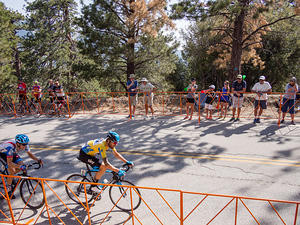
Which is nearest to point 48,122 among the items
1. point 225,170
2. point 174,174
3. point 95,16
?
point 95,16

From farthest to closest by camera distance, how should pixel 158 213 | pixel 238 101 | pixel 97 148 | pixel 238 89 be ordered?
pixel 238 101 → pixel 238 89 → pixel 97 148 → pixel 158 213

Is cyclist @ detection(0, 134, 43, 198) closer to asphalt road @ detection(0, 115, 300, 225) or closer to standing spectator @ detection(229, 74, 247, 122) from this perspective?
asphalt road @ detection(0, 115, 300, 225)

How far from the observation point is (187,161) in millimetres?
5949

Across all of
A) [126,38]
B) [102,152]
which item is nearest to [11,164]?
[102,152]

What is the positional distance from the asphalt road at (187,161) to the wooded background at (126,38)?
528 cm

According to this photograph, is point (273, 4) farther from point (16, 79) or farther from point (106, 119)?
point (16, 79)

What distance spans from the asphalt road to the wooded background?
17.3 feet

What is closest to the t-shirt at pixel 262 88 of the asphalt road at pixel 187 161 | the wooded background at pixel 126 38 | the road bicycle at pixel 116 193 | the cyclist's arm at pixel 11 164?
the asphalt road at pixel 187 161

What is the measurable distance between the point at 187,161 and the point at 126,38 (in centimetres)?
1046

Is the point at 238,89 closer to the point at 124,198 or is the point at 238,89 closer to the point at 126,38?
the point at 124,198

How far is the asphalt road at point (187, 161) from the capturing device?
158 inches

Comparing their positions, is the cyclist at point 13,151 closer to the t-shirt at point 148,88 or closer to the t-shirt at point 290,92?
the t-shirt at point 148,88

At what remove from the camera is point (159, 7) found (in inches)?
494

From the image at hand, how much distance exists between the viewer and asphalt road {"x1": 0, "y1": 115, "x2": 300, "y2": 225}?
401 centimetres
